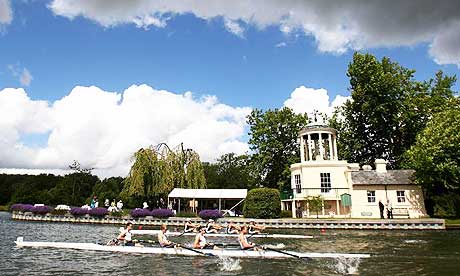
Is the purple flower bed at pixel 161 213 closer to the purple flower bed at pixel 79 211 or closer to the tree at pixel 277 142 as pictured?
the purple flower bed at pixel 79 211

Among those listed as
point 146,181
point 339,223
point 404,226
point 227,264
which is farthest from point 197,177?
point 227,264

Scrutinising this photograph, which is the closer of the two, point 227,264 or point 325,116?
point 227,264

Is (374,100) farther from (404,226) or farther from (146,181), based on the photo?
(146,181)

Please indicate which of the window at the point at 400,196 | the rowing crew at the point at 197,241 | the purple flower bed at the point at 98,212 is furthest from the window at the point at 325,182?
the purple flower bed at the point at 98,212

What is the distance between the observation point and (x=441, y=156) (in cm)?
2908

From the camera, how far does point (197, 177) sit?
1591 inches

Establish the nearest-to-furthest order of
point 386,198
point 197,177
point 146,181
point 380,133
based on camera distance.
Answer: point 386,198, point 146,181, point 197,177, point 380,133

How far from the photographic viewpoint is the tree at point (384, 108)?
41000 mm

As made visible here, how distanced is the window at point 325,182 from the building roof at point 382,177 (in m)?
2.12

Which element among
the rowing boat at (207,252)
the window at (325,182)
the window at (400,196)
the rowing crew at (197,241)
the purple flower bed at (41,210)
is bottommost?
the rowing boat at (207,252)

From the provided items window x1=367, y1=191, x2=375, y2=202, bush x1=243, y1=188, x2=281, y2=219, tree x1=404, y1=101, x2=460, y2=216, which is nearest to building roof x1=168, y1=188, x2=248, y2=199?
bush x1=243, y1=188, x2=281, y2=219

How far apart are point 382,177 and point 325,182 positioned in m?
5.05

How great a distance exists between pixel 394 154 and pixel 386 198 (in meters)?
11.9

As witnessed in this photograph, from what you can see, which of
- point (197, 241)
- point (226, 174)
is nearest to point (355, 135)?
point (197, 241)
